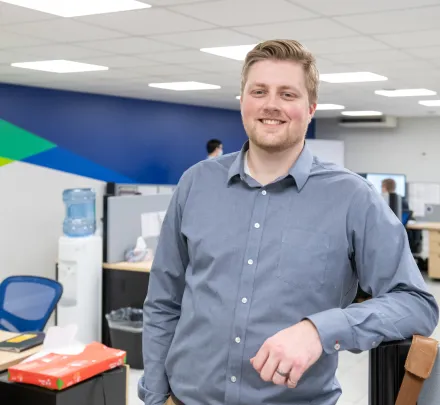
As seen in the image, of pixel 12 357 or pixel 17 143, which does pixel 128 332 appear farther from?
pixel 17 143

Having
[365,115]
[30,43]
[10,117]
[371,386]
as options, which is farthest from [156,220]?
[365,115]

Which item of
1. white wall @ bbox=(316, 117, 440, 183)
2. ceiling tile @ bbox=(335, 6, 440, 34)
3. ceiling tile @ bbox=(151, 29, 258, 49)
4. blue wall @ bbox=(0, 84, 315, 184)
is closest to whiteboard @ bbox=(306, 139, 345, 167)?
white wall @ bbox=(316, 117, 440, 183)

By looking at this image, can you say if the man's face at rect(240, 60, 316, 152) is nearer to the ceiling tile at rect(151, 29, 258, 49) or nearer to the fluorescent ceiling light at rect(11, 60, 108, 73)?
the ceiling tile at rect(151, 29, 258, 49)

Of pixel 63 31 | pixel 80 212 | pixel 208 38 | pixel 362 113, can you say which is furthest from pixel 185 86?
pixel 362 113

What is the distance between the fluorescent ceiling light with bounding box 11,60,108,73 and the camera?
5344 mm

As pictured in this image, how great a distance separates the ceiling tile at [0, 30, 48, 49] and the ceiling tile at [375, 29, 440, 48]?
2261 mm

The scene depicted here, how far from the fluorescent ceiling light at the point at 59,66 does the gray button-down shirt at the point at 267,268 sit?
423cm

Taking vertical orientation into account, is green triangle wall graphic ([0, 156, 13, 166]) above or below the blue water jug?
above

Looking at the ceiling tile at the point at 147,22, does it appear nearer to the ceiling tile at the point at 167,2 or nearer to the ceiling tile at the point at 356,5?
the ceiling tile at the point at 167,2

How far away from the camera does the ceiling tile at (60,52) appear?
452 centimetres

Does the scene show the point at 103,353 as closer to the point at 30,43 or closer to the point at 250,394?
the point at 250,394

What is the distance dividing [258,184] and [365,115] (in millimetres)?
10643

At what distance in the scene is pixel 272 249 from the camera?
1307 millimetres

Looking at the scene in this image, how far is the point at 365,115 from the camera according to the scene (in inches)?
456
